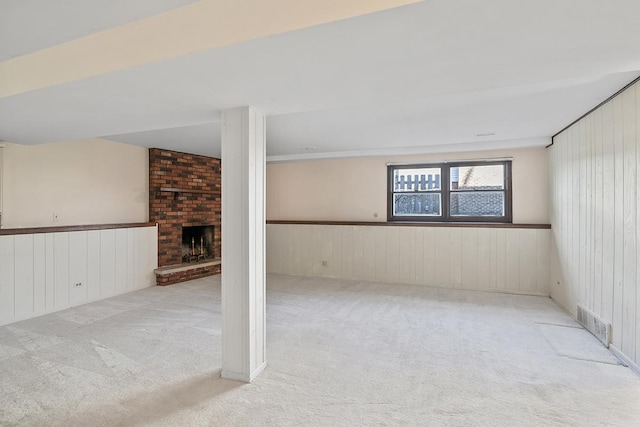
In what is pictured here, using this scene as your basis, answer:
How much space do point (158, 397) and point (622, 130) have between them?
4.11m

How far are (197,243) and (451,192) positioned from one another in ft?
15.8

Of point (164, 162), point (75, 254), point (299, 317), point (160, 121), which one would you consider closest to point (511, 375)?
point (299, 317)

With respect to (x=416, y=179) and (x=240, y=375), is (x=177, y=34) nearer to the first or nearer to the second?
(x=240, y=375)

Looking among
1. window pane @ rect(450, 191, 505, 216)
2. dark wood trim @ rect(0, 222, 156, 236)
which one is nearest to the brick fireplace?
dark wood trim @ rect(0, 222, 156, 236)

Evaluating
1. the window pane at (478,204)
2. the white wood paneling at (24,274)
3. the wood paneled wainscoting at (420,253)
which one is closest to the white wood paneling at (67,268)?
the white wood paneling at (24,274)

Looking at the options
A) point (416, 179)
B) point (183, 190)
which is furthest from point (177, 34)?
point (416, 179)

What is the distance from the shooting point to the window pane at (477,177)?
202 inches

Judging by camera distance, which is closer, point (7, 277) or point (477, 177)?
point (7, 277)

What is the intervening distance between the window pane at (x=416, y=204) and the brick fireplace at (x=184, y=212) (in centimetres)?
351

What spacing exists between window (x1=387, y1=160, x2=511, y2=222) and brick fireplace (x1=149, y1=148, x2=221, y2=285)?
3.44m

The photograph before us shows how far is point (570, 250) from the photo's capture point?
12.6 ft

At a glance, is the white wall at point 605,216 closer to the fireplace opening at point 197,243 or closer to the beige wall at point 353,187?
the beige wall at point 353,187

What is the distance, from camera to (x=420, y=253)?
17.6 feet

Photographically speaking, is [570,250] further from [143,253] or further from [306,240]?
[143,253]
